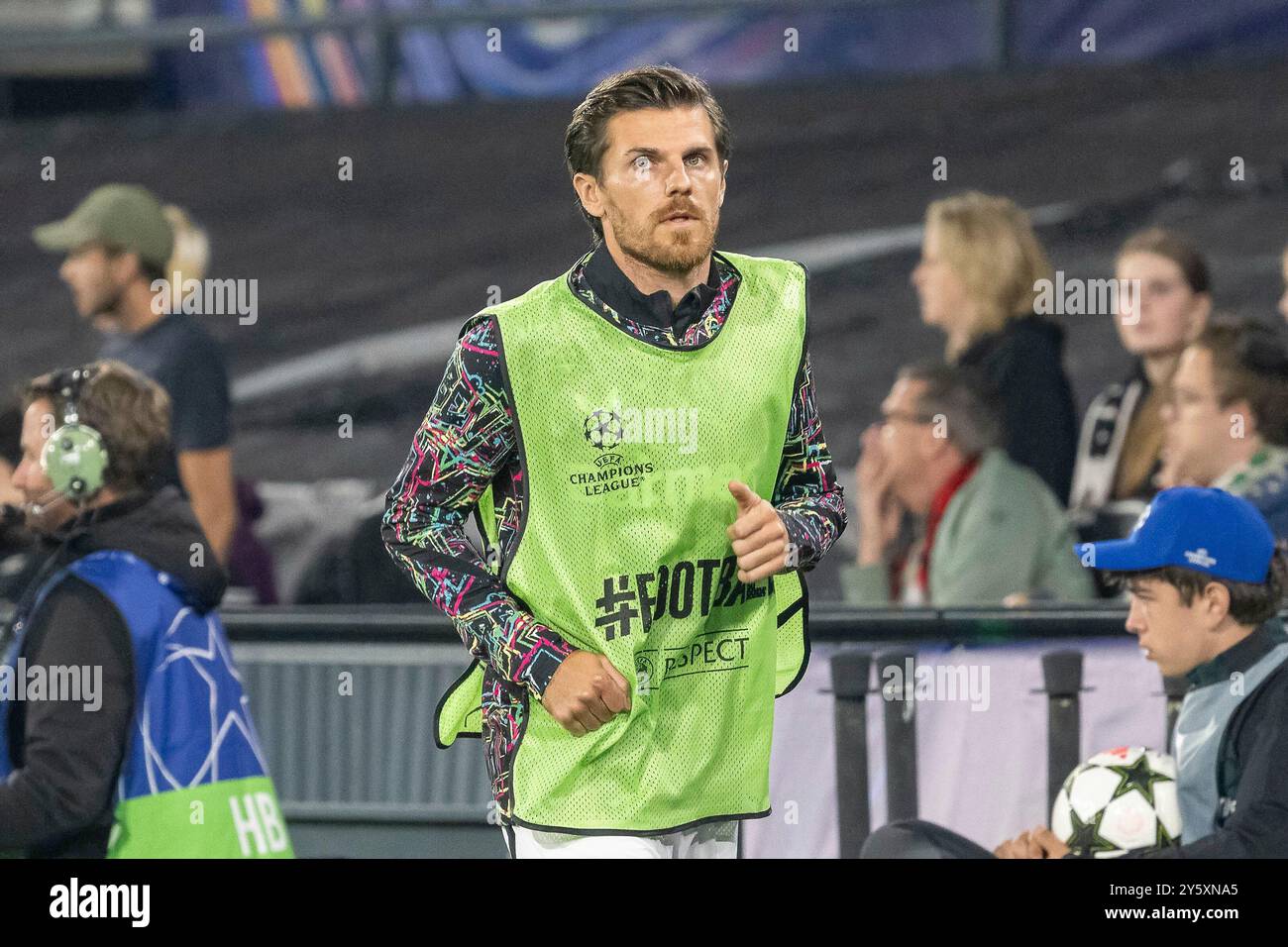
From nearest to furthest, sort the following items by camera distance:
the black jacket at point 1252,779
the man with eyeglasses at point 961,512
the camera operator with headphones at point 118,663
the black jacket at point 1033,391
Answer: the black jacket at point 1252,779 < the camera operator with headphones at point 118,663 < the man with eyeglasses at point 961,512 < the black jacket at point 1033,391

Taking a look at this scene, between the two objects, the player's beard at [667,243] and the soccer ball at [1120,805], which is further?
the soccer ball at [1120,805]

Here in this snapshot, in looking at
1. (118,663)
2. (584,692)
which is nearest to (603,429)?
(584,692)

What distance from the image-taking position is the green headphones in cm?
412

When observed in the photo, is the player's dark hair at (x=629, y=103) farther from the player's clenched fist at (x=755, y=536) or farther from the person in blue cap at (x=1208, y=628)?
the person in blue cap at (x=1208, y=628)

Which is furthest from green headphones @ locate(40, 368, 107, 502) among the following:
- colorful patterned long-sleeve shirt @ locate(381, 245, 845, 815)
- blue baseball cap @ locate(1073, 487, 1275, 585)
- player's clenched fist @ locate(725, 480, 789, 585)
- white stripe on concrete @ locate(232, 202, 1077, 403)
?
white stripe on concrete @ locate(232, 202, 1077, 403)

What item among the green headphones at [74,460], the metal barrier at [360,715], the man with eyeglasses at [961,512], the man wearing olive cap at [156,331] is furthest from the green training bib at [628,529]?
the man wearing olive cap at [156,331]

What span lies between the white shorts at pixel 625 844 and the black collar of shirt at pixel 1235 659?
1068 millimetres

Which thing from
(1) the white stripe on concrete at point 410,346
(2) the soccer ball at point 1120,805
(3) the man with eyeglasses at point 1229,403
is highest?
(1) the white stripe on concrete at point 410,346

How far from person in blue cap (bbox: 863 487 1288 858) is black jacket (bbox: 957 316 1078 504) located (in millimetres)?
2164

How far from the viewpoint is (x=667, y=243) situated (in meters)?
3.11

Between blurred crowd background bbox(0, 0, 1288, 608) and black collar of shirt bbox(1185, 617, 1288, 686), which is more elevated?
blurred crowd background bbox(0, 0, 1288, 608)

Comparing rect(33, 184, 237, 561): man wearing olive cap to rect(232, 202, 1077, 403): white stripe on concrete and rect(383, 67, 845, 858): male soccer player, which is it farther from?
rect(383, 67, 845, 858): male soccer player

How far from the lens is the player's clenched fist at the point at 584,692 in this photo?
304 cm
